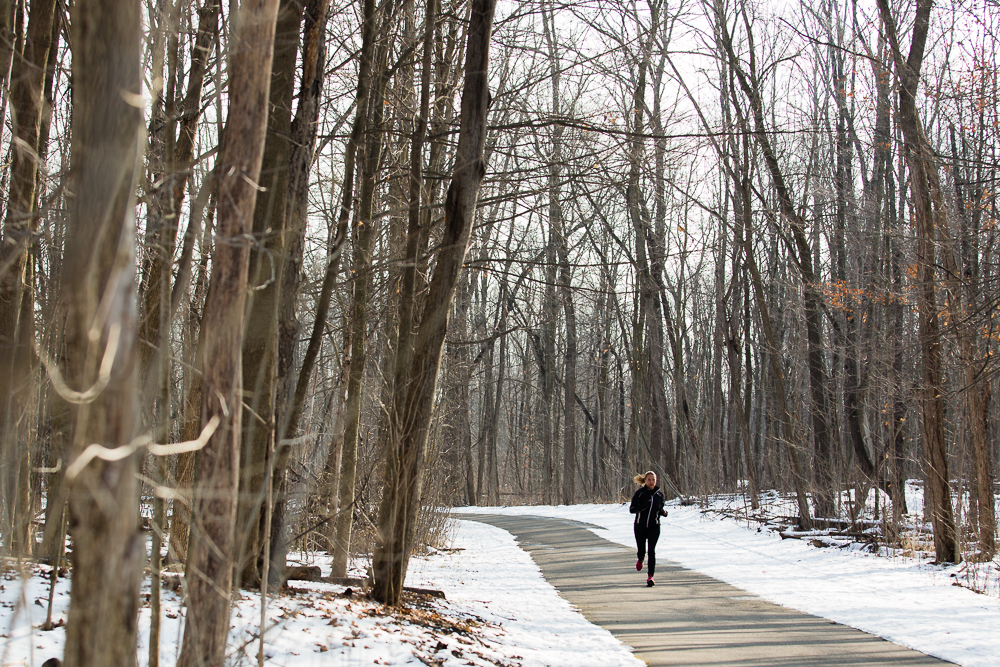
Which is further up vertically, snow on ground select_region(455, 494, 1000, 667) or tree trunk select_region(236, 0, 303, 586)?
tree trunk select_region(236, 0, 303, 586)

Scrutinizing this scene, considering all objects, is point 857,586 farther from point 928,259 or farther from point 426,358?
point 426,358

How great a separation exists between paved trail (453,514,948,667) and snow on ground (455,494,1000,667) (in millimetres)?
371

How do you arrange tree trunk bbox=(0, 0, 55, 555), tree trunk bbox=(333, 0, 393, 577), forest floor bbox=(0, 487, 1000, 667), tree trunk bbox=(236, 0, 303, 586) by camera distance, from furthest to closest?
tree trunk bbox=(333, 0, 393, 577) → tree trunk bbox=(236, 0, 303, 586) → tree trunk bbox=(0, 0, 55, 555) → forest floor bbox=(0, 487, 1000, 667)

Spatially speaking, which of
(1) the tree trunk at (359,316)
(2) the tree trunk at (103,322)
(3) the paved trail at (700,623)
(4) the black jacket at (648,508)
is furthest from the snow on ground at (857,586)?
(2) the tree trunk at (103,322)

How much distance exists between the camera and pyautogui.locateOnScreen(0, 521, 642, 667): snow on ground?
4.82 m

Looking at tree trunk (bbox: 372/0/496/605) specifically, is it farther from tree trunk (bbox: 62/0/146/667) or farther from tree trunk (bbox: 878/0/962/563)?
tree trunk (bbox: 878/0/962/563)

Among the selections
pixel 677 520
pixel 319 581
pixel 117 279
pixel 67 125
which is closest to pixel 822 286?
pixel 677 520

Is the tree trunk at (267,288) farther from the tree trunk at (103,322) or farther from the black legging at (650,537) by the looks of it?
the black legging at (650,537)

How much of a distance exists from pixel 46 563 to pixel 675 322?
26.0 meters

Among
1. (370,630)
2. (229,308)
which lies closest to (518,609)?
(370,630)

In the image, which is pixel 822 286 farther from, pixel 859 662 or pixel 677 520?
pixel 859 662

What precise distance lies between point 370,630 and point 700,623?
3568mm

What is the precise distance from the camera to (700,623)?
7848mm

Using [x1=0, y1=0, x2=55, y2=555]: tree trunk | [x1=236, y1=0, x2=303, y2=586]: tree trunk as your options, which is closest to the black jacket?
[x1=236, y1=0, x2=303, y2=586]: tree trunk
